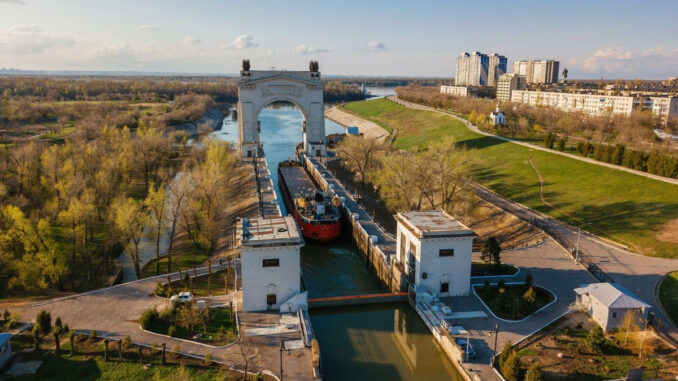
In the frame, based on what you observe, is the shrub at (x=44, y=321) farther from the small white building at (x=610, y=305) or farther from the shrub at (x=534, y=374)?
A: the small white building at (x=610, y=305)

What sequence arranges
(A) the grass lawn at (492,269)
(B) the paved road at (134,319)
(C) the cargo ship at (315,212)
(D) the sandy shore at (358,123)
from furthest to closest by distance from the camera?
(D) the sandy shore at (358,123) < (C) the cargo ship at (315,212) < (A) the grass lawn at (492,269) < (B) the paved road at (134,319)

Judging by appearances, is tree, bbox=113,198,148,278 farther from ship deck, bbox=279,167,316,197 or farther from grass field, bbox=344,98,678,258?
grass field, bbox=344,98,678,258

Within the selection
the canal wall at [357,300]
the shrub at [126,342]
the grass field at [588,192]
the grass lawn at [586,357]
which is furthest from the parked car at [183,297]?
the grass field at [588,192]

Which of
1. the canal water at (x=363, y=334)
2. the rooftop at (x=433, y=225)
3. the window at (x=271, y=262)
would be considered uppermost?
the rooftop at (x=433, y=225)

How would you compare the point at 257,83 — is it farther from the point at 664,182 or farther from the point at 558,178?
the point at 664,182

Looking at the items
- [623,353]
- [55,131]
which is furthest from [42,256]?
[55,131]

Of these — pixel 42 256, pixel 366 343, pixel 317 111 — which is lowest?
pixel 366 343

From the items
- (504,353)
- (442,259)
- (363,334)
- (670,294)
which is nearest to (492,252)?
(442,259)
